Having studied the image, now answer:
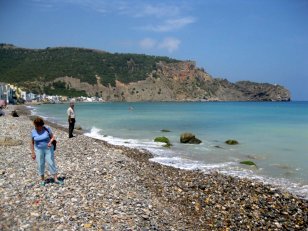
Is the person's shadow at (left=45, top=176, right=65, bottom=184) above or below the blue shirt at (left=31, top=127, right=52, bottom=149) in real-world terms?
below

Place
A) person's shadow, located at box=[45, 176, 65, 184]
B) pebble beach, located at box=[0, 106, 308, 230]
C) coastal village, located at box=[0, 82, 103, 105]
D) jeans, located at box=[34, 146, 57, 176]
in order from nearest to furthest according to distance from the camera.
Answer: pebble beach, located at box=[0, 106, 308, 230] → jeans, located at box=[34, 146, 57, 176] → person's shadow, located at box=[45, 176, 65, 184] → coastal village, located at box=[0, 82, 103, 105]

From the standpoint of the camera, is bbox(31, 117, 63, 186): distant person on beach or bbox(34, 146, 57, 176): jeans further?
bbox(34, 146, 57, 176): jeans

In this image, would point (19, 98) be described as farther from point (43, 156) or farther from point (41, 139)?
point (41, 139)

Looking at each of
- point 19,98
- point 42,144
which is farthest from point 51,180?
point 19,98

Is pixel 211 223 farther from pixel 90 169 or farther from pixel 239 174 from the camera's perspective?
pixel 239 174

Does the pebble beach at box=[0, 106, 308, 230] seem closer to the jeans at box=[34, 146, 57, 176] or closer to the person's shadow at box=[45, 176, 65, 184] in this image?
the person's shadow at box=[45, 176, 65, 184]

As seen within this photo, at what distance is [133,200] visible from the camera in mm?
10320

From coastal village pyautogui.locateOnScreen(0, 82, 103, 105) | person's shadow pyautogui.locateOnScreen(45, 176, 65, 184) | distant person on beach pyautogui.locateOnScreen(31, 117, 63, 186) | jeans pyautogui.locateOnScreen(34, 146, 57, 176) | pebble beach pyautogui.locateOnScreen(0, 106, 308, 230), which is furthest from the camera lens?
coastal village pyautogui.locateOnScreen(0, 82, 103, 105)

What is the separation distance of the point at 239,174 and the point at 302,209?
5636 mm

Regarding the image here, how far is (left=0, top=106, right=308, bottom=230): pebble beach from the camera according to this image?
8.70 meters

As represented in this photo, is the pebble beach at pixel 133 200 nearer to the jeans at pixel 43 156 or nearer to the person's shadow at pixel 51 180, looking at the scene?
the person's shadow at pixel 51 180

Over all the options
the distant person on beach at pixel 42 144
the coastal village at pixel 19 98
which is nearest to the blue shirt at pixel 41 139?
the distant person on beach at pixel 42 144

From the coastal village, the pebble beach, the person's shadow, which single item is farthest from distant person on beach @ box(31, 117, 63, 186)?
the coastal village

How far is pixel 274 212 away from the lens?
1095 cm
